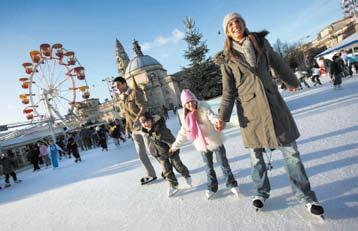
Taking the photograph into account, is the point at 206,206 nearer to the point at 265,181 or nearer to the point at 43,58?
the point at 265,181

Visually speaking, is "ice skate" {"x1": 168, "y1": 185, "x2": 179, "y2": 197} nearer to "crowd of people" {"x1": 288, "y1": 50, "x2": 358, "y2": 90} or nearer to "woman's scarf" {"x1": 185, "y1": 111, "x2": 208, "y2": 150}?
"woman's scarf" {"x1": 185, "y1": 111, "x2": 208, "y2": 150}

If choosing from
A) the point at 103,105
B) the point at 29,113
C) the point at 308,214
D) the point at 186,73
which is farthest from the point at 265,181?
the point at 103,105

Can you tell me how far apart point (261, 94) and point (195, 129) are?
1042 mm

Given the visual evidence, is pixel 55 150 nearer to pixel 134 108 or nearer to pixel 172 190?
pixel 134 108

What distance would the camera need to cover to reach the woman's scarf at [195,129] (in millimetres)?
2932

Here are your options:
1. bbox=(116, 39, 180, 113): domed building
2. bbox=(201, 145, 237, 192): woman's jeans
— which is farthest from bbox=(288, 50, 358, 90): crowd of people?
bbox=(116, 39, 180, 113): domed building

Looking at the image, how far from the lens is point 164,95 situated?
65750 millimetres

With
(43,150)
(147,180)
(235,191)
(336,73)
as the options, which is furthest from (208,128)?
(43,150)

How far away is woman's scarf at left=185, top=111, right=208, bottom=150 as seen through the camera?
2.93 meters

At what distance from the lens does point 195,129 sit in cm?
297

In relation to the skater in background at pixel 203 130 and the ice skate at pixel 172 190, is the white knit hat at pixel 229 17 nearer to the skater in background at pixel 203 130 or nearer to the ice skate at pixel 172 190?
the skater in background at pixel 203 130

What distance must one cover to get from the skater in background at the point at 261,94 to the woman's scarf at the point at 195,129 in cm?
71

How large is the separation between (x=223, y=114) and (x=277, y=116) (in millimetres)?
460

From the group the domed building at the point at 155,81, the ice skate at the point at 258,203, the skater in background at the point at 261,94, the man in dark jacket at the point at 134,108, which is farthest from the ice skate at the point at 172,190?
the domed building at the point at 155,81
